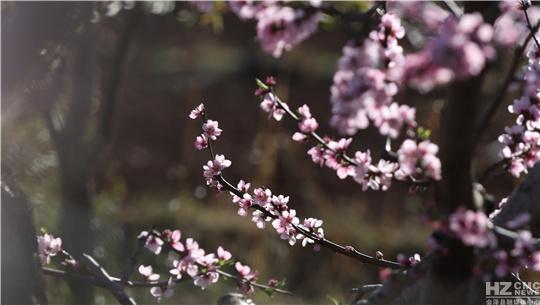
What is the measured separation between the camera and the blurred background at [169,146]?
3.43m

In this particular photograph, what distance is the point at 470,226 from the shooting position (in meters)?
1.42

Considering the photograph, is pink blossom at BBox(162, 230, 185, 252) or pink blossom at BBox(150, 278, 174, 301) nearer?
pink blossom at BBox(162, 230, 185, 252)

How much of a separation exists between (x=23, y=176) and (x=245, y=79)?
881 cm

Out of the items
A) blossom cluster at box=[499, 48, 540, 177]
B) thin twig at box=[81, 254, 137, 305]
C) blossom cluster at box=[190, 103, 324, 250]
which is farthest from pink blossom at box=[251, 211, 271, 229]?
blossom cluster at box=[499, 48, 540, 177]

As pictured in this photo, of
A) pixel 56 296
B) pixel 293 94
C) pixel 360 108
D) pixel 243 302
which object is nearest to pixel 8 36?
pixel 243 302

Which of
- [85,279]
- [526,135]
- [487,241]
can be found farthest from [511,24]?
[85,279]

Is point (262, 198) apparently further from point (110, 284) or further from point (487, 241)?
point (487, 241)

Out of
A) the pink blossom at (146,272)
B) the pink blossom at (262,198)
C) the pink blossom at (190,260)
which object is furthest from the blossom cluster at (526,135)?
the pink blossom at (146,272)

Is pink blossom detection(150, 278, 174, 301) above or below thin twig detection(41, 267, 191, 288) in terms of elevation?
below

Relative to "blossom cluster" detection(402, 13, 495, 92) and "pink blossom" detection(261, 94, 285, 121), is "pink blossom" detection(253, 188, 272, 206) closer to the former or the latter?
"pink blossom" detection(261, 94, 285, 121)

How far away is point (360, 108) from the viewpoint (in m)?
1.36

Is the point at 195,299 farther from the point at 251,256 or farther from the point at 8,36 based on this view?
the point at 8,36
